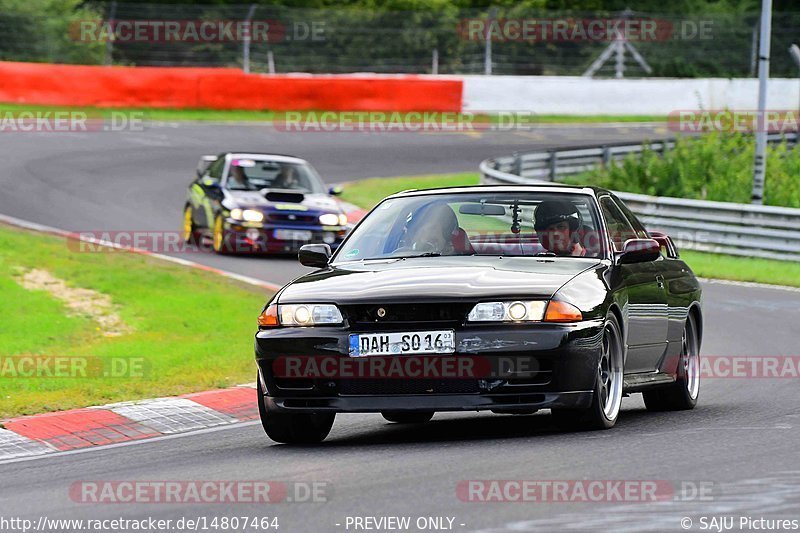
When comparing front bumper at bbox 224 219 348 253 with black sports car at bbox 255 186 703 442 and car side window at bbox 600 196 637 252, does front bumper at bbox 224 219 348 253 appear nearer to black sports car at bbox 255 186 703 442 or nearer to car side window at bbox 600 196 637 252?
car side window at bbox 600 196 637 252

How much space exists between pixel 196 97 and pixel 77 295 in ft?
76.9

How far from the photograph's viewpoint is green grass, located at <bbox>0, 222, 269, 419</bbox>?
456 inches

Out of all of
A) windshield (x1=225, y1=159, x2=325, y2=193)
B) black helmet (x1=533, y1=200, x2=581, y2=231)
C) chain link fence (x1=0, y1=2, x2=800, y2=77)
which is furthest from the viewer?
chain link fence (x1=0, y1=2, x2=800, y2=77)

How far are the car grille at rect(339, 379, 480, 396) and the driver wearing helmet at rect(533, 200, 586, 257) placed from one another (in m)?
1.42

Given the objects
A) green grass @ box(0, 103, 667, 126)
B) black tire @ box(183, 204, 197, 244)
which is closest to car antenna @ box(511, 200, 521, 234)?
black tire @ box(183, 204, 197, 244)

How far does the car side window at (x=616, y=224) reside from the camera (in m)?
9.68

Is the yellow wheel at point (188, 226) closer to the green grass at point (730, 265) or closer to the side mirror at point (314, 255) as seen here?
the green grass at point (730, 265)

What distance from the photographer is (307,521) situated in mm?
6309

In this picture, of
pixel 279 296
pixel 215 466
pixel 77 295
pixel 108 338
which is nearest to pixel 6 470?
pixel 215 466

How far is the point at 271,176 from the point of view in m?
23.1

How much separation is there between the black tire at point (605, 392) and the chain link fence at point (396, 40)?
31663mm

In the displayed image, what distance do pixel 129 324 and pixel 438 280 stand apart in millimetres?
7578

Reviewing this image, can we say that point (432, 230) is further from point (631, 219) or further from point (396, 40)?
point (396, 40)

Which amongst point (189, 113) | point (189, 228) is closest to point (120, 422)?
point (189, 228)
